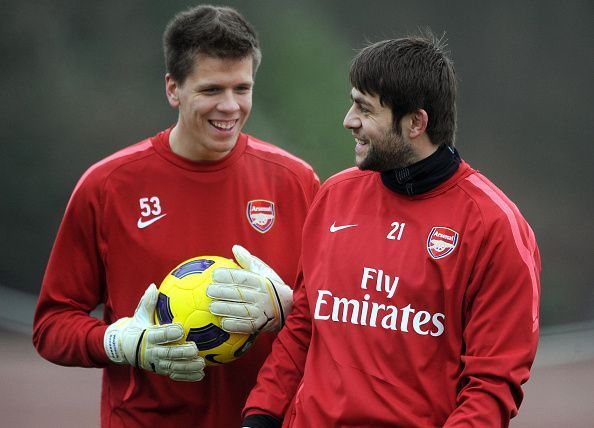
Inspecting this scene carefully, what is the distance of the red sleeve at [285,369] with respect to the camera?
135 inches

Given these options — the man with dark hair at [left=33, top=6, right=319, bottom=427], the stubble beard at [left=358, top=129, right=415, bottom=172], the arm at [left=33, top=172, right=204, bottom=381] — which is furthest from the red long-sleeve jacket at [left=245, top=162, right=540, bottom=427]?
the arm at [left=33, top=172, right=204, bottom=381]

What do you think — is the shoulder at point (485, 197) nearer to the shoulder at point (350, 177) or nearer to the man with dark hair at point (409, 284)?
the man with dark hair at point (409, 284)

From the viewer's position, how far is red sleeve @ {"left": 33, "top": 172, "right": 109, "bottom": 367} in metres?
3.83

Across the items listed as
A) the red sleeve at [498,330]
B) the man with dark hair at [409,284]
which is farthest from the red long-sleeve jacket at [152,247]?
the red sleeve at [498,330]

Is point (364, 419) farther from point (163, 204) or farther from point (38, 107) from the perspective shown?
point (38, 107)

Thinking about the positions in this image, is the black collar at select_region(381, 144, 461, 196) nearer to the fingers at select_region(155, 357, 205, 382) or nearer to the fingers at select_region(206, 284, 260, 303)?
the fingers at select_region(206, 284, 260, 303)

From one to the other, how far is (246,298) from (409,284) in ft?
2.06

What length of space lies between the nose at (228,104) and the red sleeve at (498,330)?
42.4 inches

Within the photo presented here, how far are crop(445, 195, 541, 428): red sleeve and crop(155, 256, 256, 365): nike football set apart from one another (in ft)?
2.84

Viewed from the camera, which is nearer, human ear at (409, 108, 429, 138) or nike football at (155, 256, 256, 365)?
human ear at (409, 108, 429, 138)

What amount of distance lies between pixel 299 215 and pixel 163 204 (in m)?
0.49

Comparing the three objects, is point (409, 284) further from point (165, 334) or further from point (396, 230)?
point (165, 334)

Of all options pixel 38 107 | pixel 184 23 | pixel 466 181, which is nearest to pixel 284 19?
pixel 38 107

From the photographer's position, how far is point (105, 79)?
10156 mm
